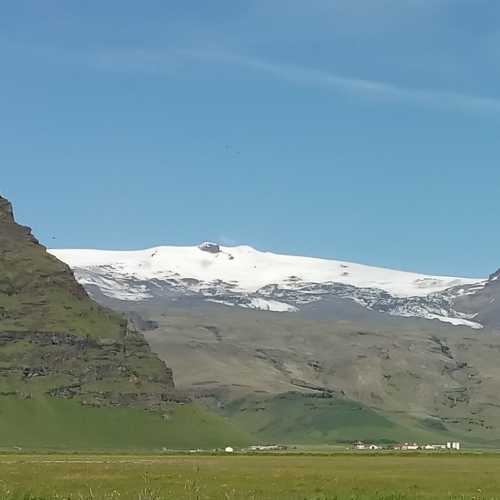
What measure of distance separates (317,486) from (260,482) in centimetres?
1048

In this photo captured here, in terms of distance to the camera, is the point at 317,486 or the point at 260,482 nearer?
the point at 317,486

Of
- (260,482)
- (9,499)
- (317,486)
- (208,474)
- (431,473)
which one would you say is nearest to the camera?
(9,499)

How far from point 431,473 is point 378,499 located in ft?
271

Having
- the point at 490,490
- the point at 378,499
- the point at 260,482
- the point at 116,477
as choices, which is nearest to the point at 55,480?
the point at 116,477

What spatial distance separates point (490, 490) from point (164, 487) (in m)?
31.7

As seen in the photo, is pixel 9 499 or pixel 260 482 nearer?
pixel 9 499

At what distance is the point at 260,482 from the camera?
12775 cm

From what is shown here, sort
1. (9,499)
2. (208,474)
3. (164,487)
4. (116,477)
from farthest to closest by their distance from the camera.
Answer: (208,474)
(116,477)
(164,487)
(9,499)

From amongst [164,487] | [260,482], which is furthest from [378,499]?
[260,482]

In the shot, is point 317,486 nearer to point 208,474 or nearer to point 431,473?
point 208,474

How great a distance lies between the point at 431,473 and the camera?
161625mm

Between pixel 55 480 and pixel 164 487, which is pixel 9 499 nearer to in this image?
pixel 164 487

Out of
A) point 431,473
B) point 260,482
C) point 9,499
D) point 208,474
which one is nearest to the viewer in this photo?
point 9,499

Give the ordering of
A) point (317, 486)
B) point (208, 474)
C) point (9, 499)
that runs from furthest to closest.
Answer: point (208, 474), point (317, 486), point (9, 499)
